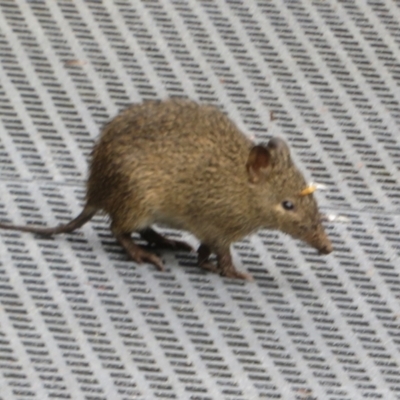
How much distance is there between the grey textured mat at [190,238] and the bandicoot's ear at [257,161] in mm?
455

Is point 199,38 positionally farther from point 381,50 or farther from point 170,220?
point 170,220

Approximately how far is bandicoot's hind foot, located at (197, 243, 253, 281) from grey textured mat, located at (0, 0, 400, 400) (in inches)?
1.7

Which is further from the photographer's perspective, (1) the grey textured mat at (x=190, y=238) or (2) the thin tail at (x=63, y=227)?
(2) the thin tail at (x=63, y=227)

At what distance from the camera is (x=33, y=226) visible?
5.45 meters

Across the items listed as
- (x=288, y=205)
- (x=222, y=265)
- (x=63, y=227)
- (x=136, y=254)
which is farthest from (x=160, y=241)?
A: (x=288, y=205)

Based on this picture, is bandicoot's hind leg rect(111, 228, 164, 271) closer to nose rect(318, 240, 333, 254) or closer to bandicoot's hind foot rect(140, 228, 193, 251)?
bandicoot's hind foot rect(140, 228, 193, 251)

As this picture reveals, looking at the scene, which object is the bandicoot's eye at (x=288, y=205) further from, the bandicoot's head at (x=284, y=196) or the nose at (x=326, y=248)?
the nose at (x=326, y=248)

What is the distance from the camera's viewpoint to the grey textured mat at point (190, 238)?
4.91 metres

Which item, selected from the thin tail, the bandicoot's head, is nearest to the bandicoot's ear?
the bandicoot's head

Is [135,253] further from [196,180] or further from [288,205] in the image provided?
[288,205]

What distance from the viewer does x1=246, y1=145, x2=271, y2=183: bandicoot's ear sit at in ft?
16.7

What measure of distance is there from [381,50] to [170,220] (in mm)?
1856

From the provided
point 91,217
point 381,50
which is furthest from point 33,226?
point 381,50

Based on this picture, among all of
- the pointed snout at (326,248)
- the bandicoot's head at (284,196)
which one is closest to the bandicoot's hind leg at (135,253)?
the bandicoot's head at (284,196)
